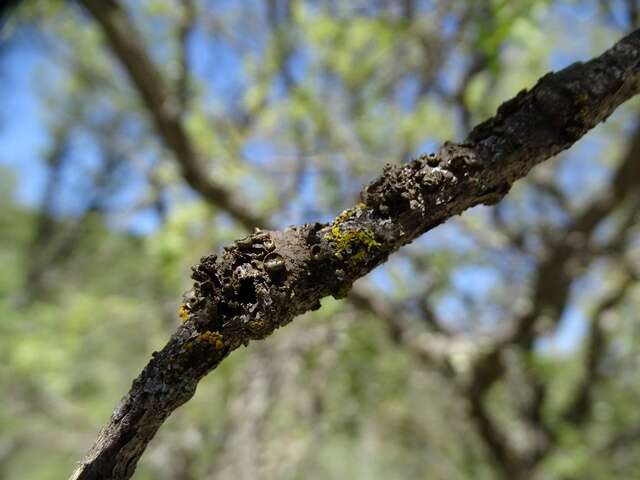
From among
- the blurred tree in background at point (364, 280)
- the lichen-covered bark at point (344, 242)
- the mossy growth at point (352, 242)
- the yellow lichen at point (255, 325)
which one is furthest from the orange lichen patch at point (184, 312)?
the blurred tree in background at point (364, 280)

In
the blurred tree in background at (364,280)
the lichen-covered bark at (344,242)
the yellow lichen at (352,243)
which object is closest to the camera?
the lichen-covered bark at (344,242)

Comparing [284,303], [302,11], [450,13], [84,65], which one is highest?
[84,65]

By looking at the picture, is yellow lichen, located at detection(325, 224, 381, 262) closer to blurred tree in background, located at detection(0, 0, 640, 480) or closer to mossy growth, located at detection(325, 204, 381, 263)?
mossy growth, located at detection(325, 204, 381, 263)

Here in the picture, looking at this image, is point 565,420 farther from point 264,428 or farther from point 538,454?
point 264,428

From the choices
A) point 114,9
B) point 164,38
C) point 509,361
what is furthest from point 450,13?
point 164,38

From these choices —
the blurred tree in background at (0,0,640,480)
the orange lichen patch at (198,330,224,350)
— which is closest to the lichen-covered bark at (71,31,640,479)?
the orange lichen patch at (198,330,224,350)

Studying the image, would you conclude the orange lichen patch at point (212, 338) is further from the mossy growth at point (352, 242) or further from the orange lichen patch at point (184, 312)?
the mossy growth at point (352, 242)
